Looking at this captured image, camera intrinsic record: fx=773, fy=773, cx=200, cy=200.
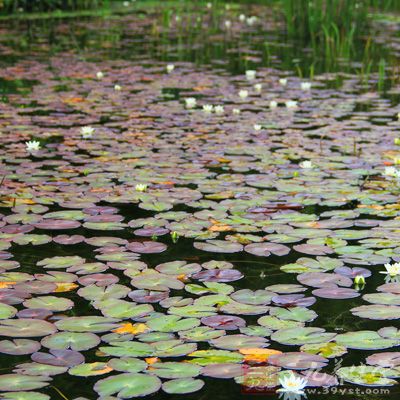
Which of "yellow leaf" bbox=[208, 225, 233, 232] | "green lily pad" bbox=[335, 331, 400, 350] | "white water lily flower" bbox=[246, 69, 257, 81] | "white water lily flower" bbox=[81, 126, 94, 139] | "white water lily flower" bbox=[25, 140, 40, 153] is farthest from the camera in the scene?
"white water lily flower" bbox=[246, 69, 257, 81]

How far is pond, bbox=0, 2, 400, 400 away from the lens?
1715mm

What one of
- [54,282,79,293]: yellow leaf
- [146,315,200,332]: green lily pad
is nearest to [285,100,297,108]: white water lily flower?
[54,282,79,293]: yellow leaf

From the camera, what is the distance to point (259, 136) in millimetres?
4195

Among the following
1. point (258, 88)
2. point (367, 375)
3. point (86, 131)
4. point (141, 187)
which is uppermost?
point (258, 88)

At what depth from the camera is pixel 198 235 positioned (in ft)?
8.66

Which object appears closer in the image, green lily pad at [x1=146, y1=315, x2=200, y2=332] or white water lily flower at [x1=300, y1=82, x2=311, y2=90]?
green lily pad at [x1=146, y1=315, x2=200, y2=332]

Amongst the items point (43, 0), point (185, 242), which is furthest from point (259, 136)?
point (43, 0)

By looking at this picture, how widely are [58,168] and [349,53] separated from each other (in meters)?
4.19

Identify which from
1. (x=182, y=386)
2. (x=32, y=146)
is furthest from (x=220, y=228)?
(x=32, y=146)

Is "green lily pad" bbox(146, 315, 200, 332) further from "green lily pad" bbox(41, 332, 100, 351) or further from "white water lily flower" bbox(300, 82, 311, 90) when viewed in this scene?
"white water lily flower" bbox(300, 82, 311, 90)

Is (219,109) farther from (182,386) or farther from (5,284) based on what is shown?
(182,386)

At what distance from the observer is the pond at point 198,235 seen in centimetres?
171

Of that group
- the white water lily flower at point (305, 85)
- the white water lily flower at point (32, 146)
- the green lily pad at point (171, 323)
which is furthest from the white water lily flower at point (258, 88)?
the green lily pad at point (171, 323)

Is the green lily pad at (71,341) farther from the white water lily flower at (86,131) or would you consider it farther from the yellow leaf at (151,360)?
the white water lily flower at (86,131)
